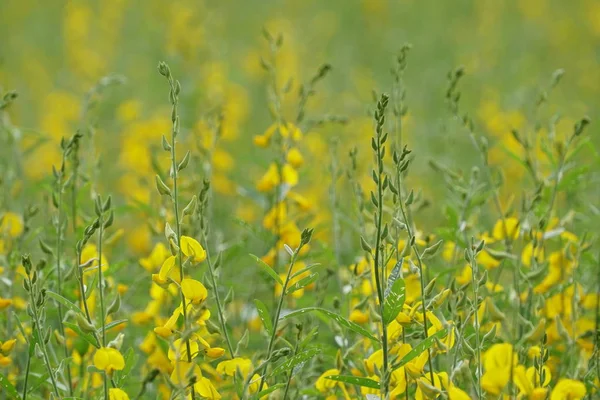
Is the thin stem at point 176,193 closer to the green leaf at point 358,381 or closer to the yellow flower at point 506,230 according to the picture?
the green leaf at point 358,381

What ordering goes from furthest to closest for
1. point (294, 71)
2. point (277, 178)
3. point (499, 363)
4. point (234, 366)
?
point (294, 71) → point (277, 178) → point (234, 366) → point (499, 363)

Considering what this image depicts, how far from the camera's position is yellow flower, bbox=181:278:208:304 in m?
1.22

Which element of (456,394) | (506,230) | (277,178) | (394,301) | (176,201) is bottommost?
(456,394)

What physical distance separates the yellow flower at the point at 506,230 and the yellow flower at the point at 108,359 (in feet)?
2.94

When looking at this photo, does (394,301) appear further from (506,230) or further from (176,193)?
(506,230)

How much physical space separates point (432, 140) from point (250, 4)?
174 inches

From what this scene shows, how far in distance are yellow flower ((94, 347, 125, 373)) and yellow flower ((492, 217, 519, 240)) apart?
0.90m

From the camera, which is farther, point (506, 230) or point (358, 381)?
point (506, 230)

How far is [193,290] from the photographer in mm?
1227

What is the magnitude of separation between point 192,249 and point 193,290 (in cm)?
7

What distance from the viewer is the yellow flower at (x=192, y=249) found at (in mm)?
1255

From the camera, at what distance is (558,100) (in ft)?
17.5

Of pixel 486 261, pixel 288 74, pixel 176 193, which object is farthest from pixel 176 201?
pixel 288 74

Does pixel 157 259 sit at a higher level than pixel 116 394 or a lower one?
higher
